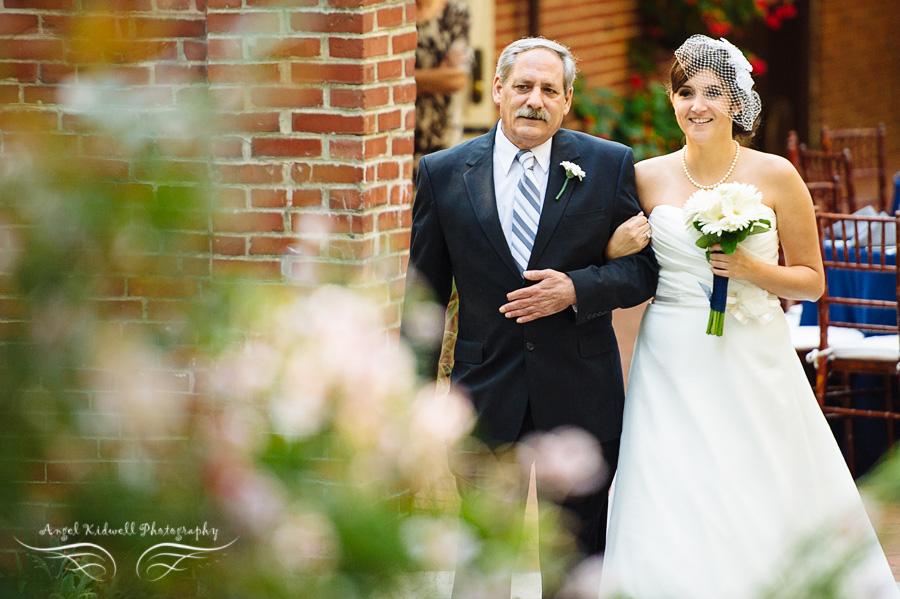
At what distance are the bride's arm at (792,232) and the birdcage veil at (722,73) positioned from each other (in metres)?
0.18

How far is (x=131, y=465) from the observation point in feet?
1.83

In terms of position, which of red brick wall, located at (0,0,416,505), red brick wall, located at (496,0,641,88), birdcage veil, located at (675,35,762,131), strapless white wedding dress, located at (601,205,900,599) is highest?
red brick wall, located at (496,0,641,88)

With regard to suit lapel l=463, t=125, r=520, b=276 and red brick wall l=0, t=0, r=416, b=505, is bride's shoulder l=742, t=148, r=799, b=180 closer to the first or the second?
suit lapel l=463, t=125, r=520, b=276

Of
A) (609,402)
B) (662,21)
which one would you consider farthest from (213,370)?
(662,21)

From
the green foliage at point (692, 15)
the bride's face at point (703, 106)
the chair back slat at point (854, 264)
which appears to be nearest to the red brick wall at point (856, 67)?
the green foliage at point (692, 15)

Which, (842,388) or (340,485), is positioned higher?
(340,485)

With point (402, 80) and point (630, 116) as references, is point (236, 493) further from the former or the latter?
point (630, 116)

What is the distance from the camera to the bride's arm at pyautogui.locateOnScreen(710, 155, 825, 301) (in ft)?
10.0

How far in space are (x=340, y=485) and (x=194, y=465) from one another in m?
0.08

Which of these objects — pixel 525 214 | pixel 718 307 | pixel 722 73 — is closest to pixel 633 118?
pixel 722 73

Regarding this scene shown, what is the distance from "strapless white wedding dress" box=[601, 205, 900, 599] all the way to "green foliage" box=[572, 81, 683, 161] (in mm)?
5644

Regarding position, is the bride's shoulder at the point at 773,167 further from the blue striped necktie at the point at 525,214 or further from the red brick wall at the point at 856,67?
the red brick wall at the point at 856,67

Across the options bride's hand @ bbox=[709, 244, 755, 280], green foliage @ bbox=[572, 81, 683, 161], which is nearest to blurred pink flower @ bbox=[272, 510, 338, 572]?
bride's hand @ bbox=[709, 244, 755, 280]

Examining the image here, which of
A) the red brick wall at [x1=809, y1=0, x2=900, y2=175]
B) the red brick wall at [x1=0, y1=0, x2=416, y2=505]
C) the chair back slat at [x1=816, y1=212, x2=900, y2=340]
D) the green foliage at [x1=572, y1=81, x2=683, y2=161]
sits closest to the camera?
Answer: the red brick wall at [x1=0, y1=0, x2=416, y2=505]
